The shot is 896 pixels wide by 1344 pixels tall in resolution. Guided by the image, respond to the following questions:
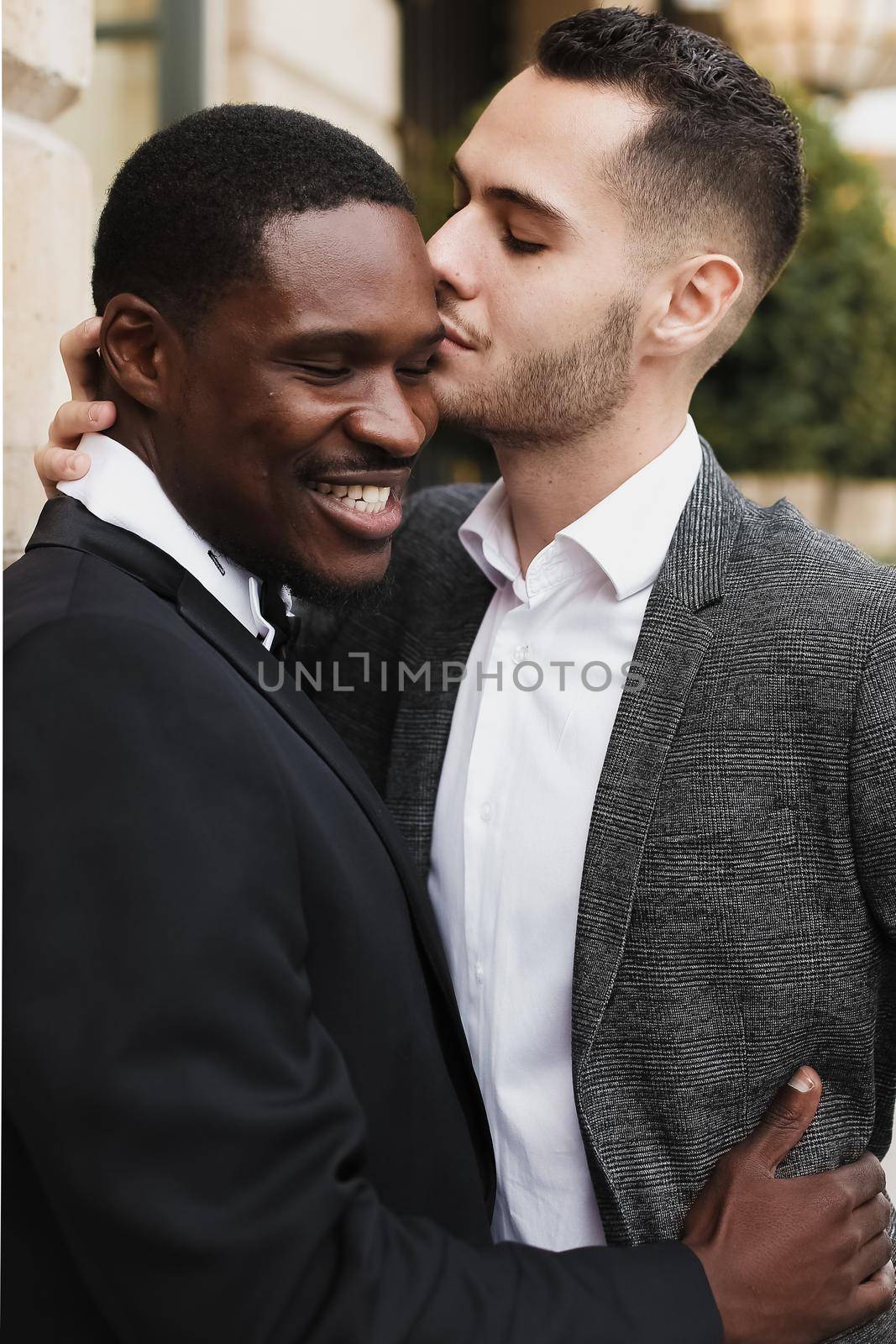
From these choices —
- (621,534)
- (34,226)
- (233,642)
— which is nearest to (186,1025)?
(233,642)

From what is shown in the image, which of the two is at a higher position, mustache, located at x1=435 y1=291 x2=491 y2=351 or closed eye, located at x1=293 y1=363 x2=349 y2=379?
closed eye, located at x1=293 y1=363 x2=349 y2=379

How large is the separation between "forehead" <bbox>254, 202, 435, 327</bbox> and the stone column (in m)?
1.00

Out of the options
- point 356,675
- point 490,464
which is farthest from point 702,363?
point 490,464

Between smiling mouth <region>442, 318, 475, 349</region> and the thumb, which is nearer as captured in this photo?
the thumb

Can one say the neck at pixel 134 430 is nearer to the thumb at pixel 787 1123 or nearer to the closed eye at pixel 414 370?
the closed eye at pixel 414 370

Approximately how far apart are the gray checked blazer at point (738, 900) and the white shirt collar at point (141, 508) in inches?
25.5

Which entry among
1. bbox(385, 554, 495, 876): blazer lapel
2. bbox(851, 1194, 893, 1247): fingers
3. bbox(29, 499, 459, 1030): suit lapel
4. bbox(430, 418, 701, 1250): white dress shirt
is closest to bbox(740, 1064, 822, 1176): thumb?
bbox(851, 1194, 893, 1247): fingers

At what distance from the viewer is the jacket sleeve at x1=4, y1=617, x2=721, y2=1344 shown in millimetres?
1194

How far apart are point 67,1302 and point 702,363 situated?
1.85 metres

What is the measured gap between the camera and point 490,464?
657 centimetres

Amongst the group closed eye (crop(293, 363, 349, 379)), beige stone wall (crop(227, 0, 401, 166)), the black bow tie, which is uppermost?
beige stone wall (crop(227, 0, 401, 166))

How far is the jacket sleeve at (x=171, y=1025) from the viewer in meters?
1.19

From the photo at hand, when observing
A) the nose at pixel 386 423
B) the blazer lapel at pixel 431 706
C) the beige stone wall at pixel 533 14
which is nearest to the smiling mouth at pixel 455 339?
the blazer lapel at pixel 431 706

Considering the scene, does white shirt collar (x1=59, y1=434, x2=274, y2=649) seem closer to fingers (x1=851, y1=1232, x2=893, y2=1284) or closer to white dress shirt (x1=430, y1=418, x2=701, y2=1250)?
white dress shirt (x1=430, y1=418, x2=701, y2=1250)
